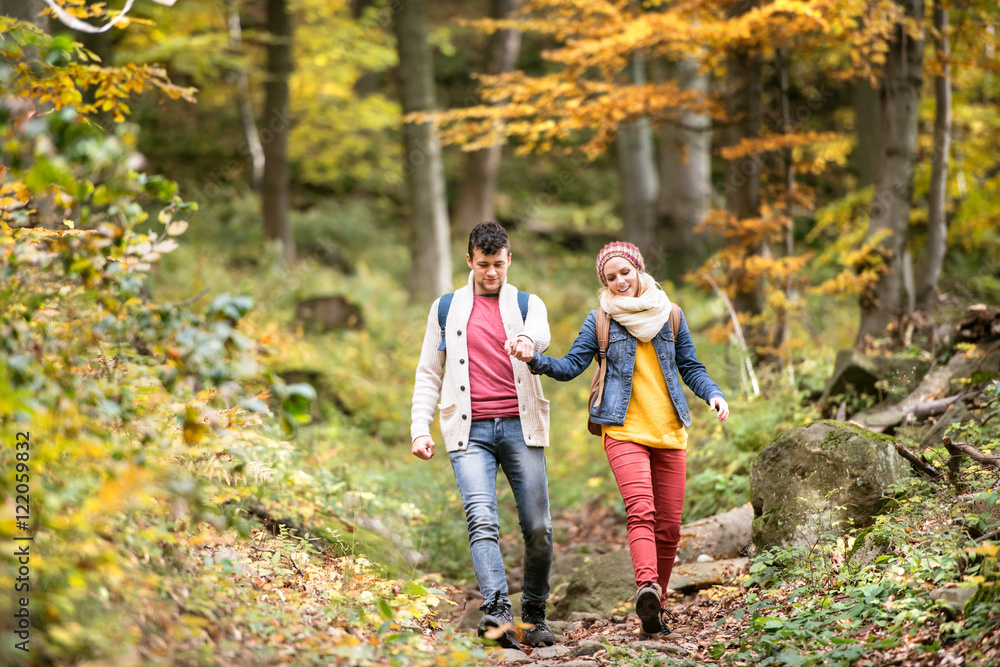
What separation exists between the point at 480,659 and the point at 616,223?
1867cm

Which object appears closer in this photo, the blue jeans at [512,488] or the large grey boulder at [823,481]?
the blue jeans at [512,488]

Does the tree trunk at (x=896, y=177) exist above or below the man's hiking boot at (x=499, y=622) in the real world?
above

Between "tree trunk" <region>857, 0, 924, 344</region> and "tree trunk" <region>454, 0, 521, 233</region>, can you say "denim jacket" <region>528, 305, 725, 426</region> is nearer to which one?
"tree trunk" <region>857, 0, 924, 344</region>

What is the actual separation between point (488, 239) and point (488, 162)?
1295 cm

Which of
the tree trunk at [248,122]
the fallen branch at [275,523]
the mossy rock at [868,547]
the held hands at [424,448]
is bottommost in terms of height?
the mossy rock at [868,547]

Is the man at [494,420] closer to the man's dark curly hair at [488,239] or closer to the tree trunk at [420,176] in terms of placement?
the man's dark curly hair at [488,239]

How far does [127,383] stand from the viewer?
338 cm

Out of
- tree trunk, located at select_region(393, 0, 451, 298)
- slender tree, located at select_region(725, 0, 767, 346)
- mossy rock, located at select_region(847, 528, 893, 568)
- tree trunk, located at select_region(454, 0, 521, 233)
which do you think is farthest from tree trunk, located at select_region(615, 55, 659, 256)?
mossy rock, located at select_region(847, 528, 893, 568)

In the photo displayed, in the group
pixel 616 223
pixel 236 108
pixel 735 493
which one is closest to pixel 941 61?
pixel 735 493

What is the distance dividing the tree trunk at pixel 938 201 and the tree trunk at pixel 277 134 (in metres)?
10.9

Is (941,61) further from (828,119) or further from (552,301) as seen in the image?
(828,119)

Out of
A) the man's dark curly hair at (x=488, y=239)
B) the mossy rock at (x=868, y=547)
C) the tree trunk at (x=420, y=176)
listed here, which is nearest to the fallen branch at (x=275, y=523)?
the man's dark curly hair at (x=488, y=239)

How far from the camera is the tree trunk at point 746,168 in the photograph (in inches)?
346

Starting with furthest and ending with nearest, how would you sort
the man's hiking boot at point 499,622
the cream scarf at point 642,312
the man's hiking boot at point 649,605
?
the cream scarf at point 642,312
the man's hiking boot at point 649,605
the man's hiking boot at point 499,622
